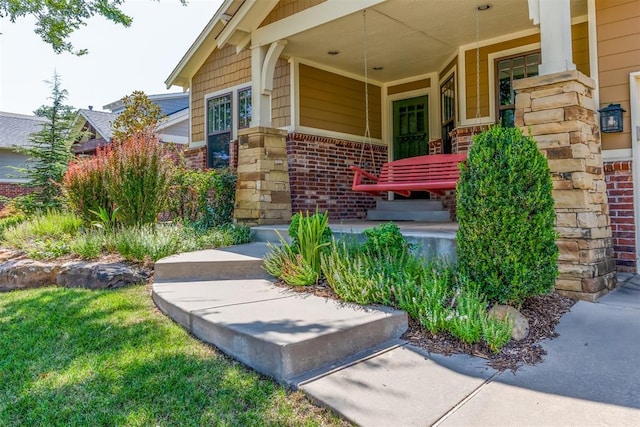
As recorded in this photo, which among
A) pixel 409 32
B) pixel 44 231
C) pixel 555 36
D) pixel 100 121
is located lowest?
pixel 44 231

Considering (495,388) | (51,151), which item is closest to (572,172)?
(495,388)

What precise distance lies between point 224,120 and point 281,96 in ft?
7.24

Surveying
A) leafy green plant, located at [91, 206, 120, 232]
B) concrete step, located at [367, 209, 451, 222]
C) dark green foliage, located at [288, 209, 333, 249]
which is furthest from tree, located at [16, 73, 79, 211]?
dark green foliage, located at [288, 209, 333, 249]

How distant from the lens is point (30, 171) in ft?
35.9

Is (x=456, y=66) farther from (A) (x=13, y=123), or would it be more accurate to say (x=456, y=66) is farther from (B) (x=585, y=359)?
(A) (x=13, y=123)

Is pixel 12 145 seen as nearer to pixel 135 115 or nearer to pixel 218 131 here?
pixel 135 115

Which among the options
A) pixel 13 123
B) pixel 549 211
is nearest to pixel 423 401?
pixel 549 211

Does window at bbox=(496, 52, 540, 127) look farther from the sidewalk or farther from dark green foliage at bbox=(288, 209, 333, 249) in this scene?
the sidewalk

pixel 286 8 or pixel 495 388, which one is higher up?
pixel 286 8

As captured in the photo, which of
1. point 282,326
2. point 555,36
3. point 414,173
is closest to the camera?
point 282,326

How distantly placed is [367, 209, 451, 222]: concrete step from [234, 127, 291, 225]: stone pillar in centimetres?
189

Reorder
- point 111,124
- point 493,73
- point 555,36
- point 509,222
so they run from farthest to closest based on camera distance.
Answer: point 111,124 → point 493,73 → point 555,36 → point 509,222

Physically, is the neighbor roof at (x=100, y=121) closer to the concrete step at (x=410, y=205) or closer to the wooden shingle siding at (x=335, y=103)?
the wooden shingle siding at (x=335, y=103)

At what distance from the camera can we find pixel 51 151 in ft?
Answer: 36.4
